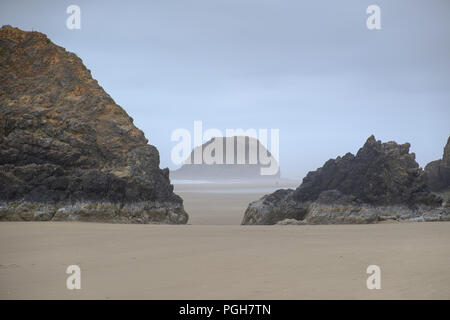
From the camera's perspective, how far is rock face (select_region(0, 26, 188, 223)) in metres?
13.4

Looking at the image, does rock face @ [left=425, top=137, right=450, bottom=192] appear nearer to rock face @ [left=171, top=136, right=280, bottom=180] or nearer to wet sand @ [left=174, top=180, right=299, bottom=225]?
wet sand @ [left=174, top=180, right=299, bottom=225]

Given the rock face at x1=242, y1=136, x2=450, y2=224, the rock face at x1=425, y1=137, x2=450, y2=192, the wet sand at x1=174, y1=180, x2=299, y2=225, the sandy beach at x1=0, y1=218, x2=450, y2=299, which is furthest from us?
the rock face at x1=425, y1=137, x2=450, y2=192

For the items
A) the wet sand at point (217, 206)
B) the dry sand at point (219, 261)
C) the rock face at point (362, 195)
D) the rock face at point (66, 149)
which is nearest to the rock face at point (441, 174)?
the rock face at point (362, 195)

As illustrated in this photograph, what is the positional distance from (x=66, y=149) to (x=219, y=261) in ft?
26.7

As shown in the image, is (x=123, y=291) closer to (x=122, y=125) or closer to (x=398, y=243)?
(x=398, y=243)

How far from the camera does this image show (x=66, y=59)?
15789 millimetres

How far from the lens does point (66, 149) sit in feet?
46.3

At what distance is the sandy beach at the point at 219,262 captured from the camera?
5.90 metres

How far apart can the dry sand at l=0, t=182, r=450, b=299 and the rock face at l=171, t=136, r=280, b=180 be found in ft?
425

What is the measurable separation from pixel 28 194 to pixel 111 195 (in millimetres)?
2275

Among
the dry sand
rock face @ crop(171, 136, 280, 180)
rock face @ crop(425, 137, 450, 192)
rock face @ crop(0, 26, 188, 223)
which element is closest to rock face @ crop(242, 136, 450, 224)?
the dry sand

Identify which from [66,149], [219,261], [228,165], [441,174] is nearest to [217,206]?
[441,174]

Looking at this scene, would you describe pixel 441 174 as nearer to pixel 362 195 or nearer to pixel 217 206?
pixel 362 195

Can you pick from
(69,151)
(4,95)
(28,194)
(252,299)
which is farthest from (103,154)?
(252,299)
